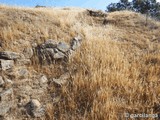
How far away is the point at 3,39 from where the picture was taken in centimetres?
777

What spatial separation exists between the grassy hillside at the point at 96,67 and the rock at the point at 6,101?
888 mm

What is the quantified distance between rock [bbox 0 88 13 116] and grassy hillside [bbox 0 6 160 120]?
2.91 feet

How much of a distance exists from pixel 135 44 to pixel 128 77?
357cm

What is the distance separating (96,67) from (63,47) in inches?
65.7

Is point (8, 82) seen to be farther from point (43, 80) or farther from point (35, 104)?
point (35, 104)

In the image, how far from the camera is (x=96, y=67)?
6.34m

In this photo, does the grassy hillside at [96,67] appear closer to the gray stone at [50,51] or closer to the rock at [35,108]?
the rock at [35,108]

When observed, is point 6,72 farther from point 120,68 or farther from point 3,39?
point 120,68

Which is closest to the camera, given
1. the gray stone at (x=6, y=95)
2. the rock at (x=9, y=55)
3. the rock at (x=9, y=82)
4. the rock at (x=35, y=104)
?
the rock at (x=35, y=104)

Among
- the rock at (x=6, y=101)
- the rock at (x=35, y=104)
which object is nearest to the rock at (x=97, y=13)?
the rock at (x=6, y=101)

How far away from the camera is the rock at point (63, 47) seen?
24.6ft

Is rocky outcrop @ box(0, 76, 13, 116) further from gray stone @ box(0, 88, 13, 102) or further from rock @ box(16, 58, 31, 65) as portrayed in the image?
rock @ box(16, 58, 31, 65)

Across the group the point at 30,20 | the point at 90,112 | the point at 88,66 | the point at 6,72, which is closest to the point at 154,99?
the point at 90,112

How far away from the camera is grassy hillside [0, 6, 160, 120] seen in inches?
197
